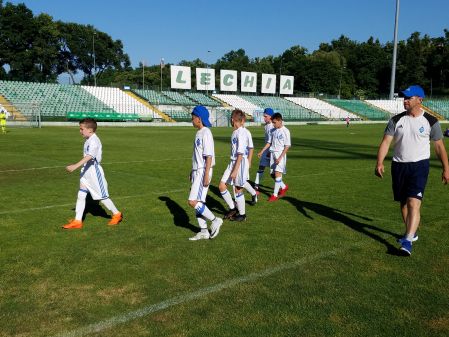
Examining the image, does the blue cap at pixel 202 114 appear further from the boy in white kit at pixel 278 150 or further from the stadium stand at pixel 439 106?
the stadium stand at pixel 439 106

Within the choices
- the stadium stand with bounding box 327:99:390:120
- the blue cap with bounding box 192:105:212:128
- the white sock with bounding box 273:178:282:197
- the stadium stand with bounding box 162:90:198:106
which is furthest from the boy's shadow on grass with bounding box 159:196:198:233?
the stadium stand with bounding box 327:99:390:120

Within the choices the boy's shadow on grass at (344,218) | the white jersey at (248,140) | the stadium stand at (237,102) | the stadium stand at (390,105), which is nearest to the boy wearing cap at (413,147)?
the boy's shadow on grass at (344,218)

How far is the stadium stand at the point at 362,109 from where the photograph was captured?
74.8m

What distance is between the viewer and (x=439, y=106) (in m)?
80.9

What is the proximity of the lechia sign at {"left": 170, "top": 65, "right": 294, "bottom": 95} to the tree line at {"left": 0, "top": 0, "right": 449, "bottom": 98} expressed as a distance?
18.3 meters

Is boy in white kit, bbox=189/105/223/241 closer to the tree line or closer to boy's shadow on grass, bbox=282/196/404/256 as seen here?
boy's shadow on grass, bbox=282/196/404/256

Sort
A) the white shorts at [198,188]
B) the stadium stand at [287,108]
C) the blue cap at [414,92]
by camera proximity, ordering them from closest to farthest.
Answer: the blue cap at [414,92], the white shorts at [198,188], the stadium stand at [287,108]

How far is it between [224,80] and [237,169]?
5917 cm

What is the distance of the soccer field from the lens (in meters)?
3.94

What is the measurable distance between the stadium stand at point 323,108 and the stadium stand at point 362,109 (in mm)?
1841

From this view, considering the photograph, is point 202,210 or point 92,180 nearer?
point 202,210

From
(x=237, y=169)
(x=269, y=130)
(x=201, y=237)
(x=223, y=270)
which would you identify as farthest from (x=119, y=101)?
(x=223, y=270)

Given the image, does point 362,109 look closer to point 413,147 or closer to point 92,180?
point 413,147

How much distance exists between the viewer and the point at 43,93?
5197 cm
